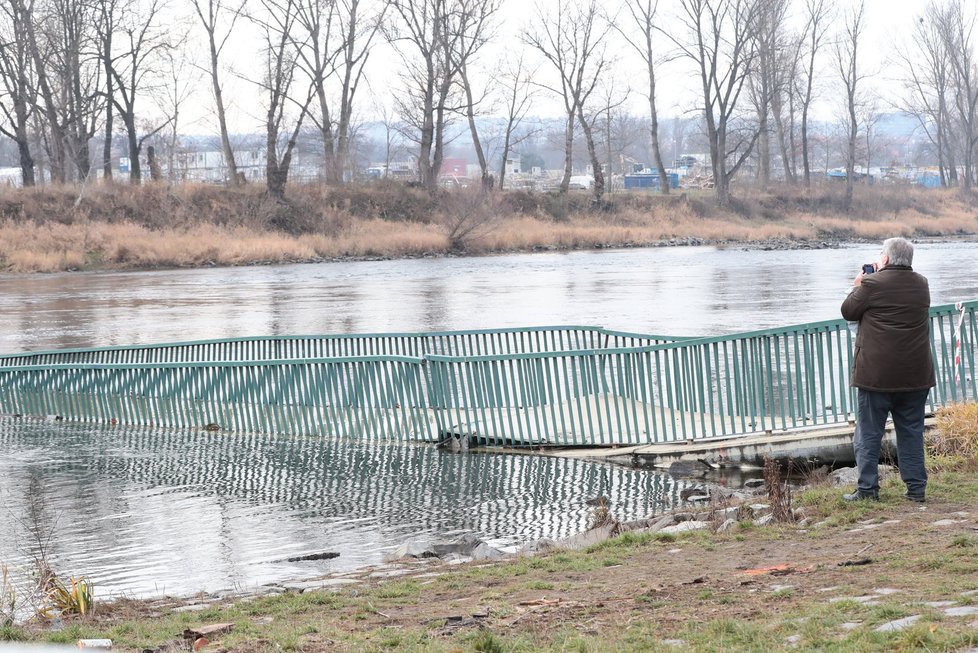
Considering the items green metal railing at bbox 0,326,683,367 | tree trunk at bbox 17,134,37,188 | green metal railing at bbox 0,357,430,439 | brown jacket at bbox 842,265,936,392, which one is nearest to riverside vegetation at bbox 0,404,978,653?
brown jacket at bbox 842,265,936,392

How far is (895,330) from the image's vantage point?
834cm

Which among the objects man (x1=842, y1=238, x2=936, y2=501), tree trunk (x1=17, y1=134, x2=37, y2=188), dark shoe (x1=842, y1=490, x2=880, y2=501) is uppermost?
tree trunk (x1=17, y1=134, x2=37, y2=188)

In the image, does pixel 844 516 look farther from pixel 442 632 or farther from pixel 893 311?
pixel 442 632

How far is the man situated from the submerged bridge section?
2.71 m

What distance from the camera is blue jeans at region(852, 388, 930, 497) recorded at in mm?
8477

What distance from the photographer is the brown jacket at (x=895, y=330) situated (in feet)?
27.2

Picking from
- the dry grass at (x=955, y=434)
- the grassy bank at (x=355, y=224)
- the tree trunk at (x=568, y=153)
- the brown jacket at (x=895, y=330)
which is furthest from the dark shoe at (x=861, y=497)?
the tree trunk at (x=568, y=153)

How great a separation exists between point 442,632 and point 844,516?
3537mm

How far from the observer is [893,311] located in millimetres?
8320

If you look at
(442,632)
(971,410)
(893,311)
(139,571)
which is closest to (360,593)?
(442,632)

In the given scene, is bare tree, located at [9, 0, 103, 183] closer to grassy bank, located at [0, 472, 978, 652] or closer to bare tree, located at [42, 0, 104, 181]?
bare tree, located at [42, 0, 104, 181]

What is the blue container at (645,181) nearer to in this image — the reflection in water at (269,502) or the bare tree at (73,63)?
the bare tree at (73,63)

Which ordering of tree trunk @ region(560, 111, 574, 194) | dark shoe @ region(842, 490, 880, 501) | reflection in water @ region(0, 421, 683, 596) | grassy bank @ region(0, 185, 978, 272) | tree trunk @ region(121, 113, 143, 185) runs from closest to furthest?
dark shoe @ region(842, 490, 880, 501) < reflection in water @ region(0, 421, 683, 596) < grassy bank @ region(0, 185, 978, 272) < tree trunk @ region(121, 113, 143, 185) < tree trunk @ region(560, 111, 574, 194)

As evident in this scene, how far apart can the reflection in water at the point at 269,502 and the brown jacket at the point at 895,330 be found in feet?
9.37
